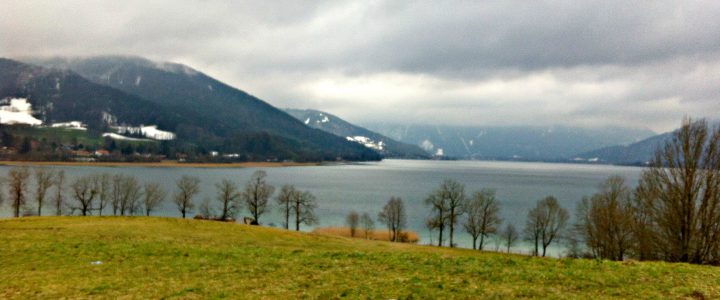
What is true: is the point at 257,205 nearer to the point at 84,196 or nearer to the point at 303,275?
the point at 84,196

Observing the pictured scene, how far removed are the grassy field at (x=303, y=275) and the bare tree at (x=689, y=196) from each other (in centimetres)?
2216

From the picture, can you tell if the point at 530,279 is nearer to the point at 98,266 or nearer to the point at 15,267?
the point at 98,266

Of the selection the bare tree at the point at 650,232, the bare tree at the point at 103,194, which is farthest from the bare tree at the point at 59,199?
the bare tree at the point at 650,232

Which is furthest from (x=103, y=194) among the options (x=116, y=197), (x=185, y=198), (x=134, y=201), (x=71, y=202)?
(x=185, y=198)

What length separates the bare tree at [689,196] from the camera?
40.0 metres

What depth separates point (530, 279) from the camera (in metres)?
19.2

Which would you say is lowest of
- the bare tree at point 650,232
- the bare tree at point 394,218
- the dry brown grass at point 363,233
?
the dry brown grass at point 363,233

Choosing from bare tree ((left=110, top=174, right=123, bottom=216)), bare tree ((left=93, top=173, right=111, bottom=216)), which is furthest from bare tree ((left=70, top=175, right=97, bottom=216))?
bare tree ((left=110, top=174, right=123, bottom=216))

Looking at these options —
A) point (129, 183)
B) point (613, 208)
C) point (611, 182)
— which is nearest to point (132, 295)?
point (613, 208)

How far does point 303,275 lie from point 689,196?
4123 centimetres

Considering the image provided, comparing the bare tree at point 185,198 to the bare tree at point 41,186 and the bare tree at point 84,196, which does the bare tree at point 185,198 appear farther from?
the bare tree at point 41,186

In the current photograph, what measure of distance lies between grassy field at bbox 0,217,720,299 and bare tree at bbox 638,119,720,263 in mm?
22159

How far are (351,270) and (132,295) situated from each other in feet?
32.7

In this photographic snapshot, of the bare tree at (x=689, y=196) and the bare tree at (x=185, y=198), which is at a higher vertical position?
the bare tree at (x=689, y=196)
